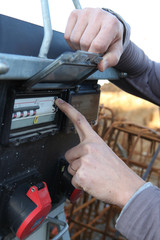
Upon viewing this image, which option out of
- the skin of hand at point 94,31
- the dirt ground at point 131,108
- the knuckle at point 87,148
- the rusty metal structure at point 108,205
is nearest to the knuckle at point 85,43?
the skin of hand at point 94,31

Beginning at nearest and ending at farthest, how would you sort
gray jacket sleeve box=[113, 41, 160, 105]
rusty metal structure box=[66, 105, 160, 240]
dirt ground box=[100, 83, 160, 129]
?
1. gray jacket sleeve box=[113, 41, 160, 105]
2. rusty metal structure box=[66, 105, 160, 240]
3. dirt ground box=[100, 83, 160, 129]

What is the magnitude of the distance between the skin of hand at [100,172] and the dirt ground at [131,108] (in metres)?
5.97

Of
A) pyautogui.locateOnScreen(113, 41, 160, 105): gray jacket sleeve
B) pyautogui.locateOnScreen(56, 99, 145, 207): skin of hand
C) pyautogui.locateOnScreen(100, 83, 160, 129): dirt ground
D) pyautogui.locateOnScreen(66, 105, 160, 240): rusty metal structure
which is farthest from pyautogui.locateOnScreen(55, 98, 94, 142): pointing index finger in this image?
pyautogui.locateOnScreen(100, 83, 160, 129): dirt ground

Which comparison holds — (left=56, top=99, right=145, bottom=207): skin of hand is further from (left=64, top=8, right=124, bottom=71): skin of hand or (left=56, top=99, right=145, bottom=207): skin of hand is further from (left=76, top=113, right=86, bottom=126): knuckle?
(left=64, top=8, right=124, bottom=71): skin of hand

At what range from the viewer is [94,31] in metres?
0.62

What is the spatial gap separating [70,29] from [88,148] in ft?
1.00

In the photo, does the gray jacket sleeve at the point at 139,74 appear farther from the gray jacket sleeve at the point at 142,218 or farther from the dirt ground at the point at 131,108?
the dirt ground at the point at 131,108

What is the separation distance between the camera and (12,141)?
1.82 feet

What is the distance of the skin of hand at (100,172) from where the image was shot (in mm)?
605

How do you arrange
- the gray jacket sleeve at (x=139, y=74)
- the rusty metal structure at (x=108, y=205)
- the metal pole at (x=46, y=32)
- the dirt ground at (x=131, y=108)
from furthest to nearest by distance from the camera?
1. the dirt ground at (x=131, y=108)
2. the rusty metal structure at (x=108, y=205)
3. the gray jacket sleeve at (x=139, y=74)
4. the metal pole at (x=46, y=32)

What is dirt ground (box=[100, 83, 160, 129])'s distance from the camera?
6.71 metres

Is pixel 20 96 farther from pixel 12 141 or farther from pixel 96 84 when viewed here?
pixel 96 84

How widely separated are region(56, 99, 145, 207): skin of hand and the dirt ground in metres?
5.97

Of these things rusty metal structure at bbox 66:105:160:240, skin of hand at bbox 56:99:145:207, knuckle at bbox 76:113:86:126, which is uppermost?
knuckle at bbox 76:113:86:126
